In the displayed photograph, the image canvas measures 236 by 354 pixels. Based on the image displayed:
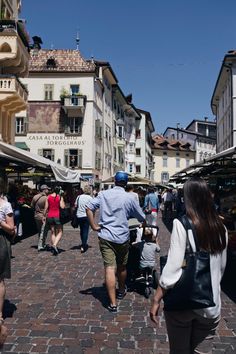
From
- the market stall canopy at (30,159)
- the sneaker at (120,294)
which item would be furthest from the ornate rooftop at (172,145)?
the sneaker at (120,294)

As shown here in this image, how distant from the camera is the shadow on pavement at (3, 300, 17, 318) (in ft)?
18.4

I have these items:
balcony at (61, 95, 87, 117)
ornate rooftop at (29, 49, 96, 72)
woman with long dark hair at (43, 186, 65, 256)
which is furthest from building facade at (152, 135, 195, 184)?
woman with long dark hair at (43, 186, 65, 256)

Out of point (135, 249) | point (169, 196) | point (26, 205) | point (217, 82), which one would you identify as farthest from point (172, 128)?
point (135, 249)

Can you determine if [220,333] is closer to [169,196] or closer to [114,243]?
[114,243]

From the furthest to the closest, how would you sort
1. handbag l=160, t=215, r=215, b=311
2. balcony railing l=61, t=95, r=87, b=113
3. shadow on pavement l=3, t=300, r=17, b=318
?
balcony railing l=61, t=95, r=87, b=113
shadow on pavement l=3, t=300, r=17, b=318
handbag l=160, t=215, r=215, b=311

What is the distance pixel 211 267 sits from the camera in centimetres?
269

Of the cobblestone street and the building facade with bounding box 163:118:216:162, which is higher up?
the building facade with bounding box 163:118:216:162

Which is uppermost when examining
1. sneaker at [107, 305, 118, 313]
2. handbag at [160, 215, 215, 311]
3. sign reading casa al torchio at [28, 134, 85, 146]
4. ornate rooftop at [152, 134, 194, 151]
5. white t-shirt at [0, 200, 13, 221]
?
ornate rooftop at [152, 134, 194, 151]

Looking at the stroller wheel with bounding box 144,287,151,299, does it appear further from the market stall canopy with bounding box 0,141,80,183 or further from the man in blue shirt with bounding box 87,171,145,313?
the market stall canopy with bounding box 0,141,80,183

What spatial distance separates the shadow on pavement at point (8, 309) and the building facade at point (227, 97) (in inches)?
1436

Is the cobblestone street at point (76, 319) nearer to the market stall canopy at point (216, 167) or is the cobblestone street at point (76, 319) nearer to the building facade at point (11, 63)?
the market stall canopy at point (216, 167)

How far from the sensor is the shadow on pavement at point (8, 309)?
5.61 metres

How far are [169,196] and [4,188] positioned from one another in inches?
835

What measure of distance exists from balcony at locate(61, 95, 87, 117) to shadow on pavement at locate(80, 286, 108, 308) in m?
33.5
